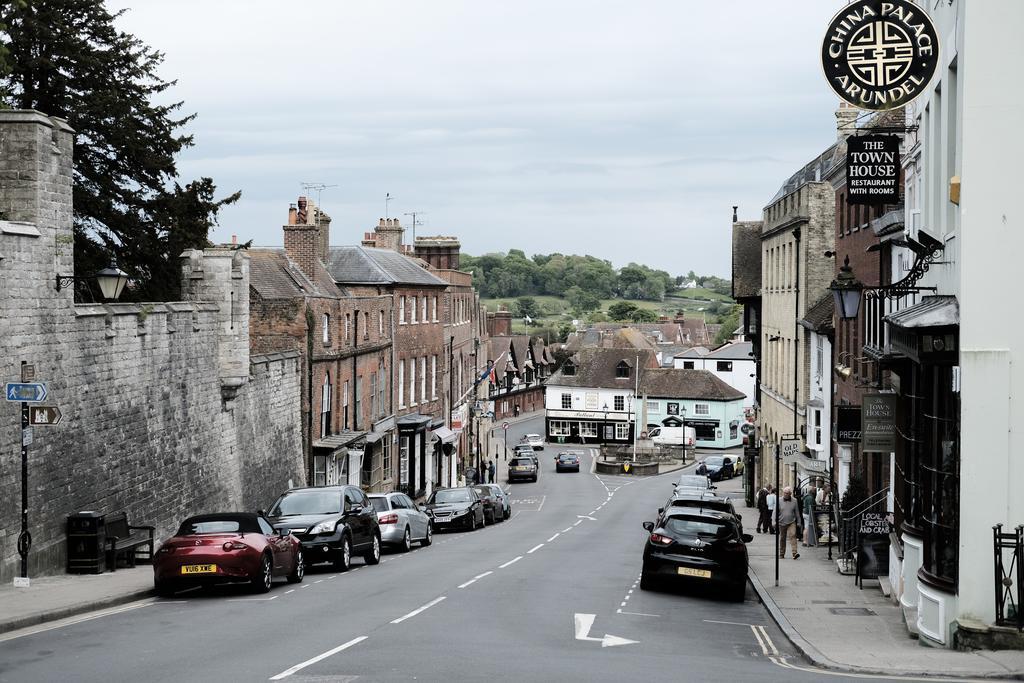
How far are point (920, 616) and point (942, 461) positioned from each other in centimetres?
203

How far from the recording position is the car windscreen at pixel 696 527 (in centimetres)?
2161

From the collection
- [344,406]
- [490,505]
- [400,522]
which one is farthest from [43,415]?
[490,505]

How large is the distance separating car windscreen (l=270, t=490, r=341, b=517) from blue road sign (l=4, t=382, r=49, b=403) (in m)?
5.97

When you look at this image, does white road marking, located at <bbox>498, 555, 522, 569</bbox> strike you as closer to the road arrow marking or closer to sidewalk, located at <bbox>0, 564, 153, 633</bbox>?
sidewalk, located at <bbox>0, 564, 153, 633</bbox>

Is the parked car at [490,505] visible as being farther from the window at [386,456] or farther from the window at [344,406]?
the window at [386,456]

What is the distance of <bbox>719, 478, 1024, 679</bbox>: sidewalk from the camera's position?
13164 mm

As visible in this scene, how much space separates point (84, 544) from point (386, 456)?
28118mm

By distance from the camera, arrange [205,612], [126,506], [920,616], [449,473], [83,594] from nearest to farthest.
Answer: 1. [920,616]
2. [205,612]
3. [83,594]
4. [126,506]
5. [449,473]

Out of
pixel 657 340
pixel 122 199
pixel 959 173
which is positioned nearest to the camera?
pixel 959 173

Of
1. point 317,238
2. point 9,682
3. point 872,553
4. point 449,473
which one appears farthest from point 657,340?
point 9,682

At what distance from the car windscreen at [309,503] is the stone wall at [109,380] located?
3211 millimetres

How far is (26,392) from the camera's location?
18.4 meters

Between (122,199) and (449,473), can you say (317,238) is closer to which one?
(122,199)

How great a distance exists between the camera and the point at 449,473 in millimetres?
63000
